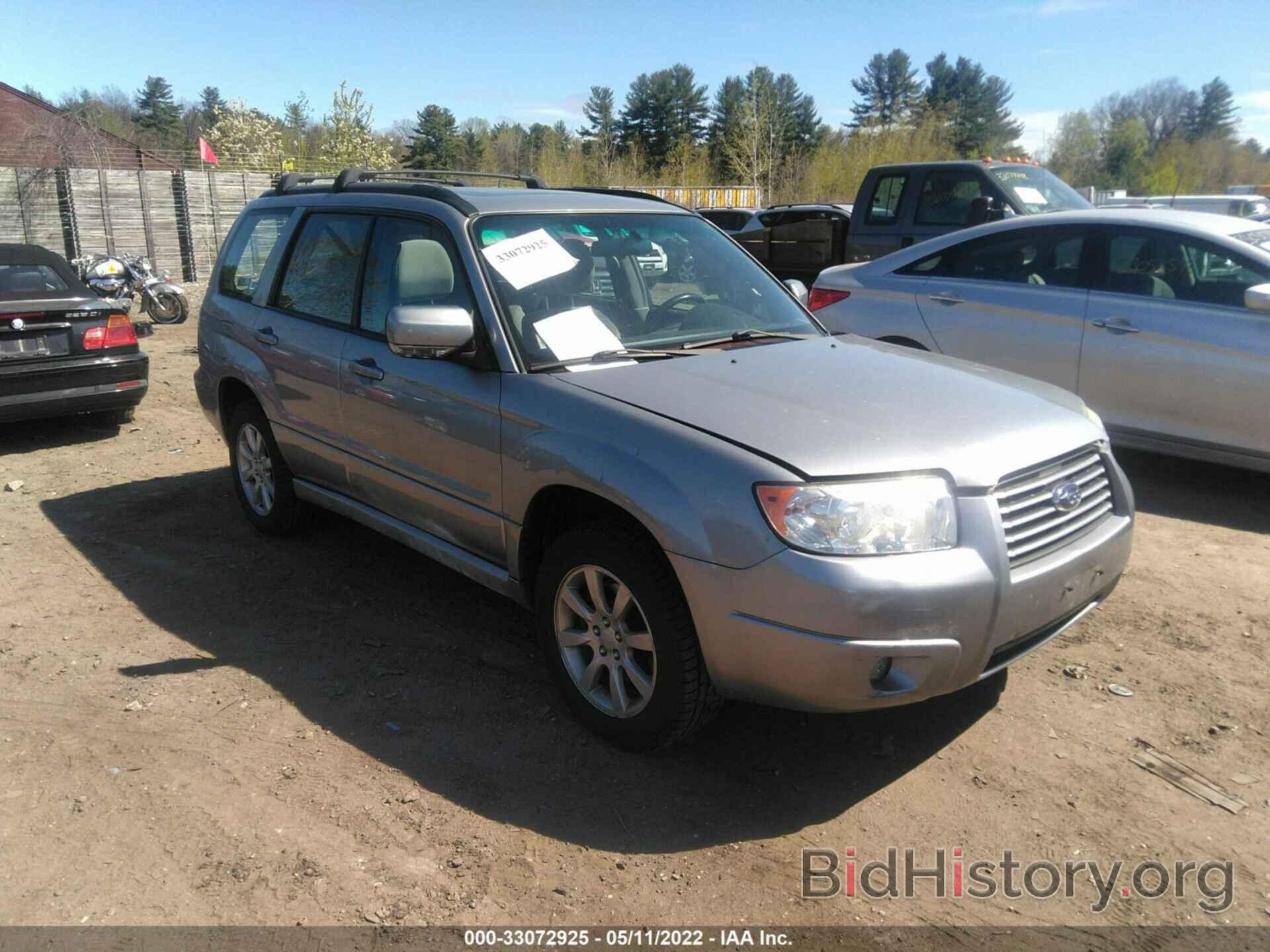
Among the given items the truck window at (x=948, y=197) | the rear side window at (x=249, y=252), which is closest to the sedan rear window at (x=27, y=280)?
the rear side window at (x=249, y=252)

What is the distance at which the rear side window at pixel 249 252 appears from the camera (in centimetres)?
548

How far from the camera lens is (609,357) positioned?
3830 millimetres

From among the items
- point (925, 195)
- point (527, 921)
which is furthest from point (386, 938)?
point (925, 195)

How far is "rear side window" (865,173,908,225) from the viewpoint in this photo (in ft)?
34.1

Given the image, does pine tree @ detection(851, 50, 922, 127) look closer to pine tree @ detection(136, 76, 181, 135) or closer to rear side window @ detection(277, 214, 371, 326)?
pine tree @ detection(136, 76, 181, 135)

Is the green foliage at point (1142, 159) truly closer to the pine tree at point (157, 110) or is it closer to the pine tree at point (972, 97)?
the pine tree at point (972, 97)

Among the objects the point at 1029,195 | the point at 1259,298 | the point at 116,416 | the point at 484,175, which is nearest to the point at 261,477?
the point at 484,175

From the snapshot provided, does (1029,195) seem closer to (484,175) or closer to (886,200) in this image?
(886,200)

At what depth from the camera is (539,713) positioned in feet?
12.5

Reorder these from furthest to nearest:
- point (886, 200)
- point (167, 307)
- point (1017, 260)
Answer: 1. point (167, 307)
2. point (886, 200)
3. point (1017, 260)

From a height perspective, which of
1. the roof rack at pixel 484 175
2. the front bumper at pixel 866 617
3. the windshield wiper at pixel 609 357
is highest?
the roof rack at pixel 484 175

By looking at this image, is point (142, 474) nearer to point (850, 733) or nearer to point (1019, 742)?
point (850, 733)

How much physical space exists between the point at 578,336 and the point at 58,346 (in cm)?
572

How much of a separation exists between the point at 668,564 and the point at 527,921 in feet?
3.62
